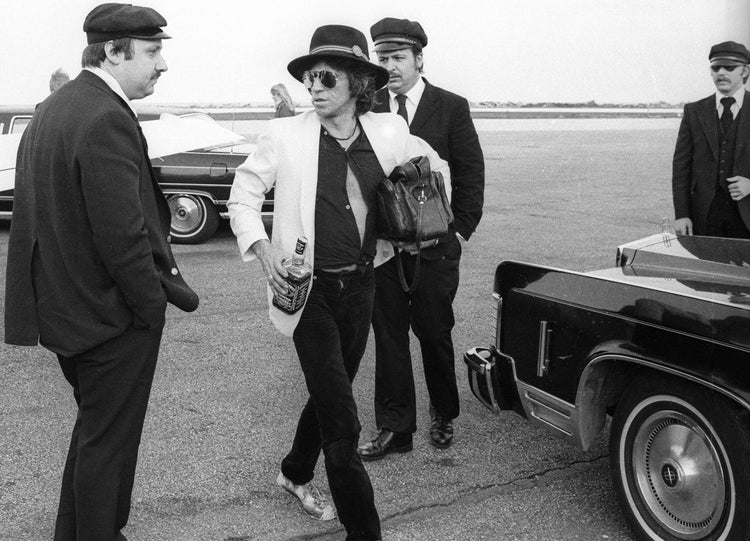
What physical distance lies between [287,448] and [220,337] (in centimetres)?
206

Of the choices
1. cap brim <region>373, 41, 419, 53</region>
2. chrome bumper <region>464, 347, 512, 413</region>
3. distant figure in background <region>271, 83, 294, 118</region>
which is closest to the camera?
chrome bumper <region>464, 347, 512, 413</region>

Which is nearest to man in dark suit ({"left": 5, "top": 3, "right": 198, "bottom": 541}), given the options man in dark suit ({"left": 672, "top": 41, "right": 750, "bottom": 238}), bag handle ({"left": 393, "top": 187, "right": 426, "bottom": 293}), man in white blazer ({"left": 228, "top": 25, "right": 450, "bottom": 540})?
man in white blazer ({"left": 228, "top": 25, "right": 450, "bottom": 540})

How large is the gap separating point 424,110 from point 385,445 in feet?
5.05

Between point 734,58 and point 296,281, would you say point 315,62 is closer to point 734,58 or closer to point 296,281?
point 296,281

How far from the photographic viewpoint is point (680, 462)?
124 inches

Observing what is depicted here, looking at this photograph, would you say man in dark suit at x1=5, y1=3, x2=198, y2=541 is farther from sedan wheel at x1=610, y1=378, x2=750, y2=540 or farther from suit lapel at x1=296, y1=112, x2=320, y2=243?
sedan wheel at x1=610, y1=378, x2=750, y2=540

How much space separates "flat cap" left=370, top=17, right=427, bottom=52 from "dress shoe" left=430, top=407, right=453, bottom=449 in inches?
67.7

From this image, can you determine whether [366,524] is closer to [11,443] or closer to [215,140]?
[11,443]

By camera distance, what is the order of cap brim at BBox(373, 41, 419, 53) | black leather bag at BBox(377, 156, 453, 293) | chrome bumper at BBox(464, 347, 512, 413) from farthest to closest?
cap brim at BBox(373, 41, 419, 53) < chrome bumper at BBox(464, 347, 512, 413) < black leather bag at BBox(377, 156, 453, 293)

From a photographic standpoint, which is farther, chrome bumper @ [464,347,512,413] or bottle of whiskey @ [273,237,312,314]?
chrome bumper @ [464,347,512,413]

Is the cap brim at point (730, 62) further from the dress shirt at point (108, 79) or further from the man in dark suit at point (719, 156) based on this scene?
the dress shirt at point (108, 79)

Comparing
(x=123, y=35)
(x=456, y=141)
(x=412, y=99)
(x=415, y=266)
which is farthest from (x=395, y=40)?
(x=123, y=35)

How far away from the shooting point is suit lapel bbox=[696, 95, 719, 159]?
5.23m

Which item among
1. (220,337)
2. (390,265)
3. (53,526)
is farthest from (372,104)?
(220,337)
